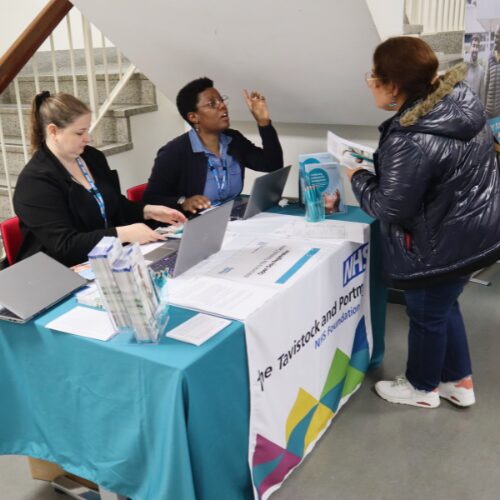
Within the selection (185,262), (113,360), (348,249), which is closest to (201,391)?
(113,360)

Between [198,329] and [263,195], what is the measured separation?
111 centimetres

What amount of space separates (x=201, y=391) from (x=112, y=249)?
41cm

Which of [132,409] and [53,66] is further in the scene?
[53,66]

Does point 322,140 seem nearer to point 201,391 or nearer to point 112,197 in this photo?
point 112,197

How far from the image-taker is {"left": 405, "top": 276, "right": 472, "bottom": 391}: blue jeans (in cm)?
208

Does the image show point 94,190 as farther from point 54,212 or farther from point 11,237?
point 11,237

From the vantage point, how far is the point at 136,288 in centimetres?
136

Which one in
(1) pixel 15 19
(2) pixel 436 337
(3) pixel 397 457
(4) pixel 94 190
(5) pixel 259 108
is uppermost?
(1) pixel 15 19

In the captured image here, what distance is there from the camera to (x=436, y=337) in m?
2.15

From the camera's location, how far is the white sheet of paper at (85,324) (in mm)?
1484

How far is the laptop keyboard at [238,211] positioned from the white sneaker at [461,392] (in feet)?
3.64

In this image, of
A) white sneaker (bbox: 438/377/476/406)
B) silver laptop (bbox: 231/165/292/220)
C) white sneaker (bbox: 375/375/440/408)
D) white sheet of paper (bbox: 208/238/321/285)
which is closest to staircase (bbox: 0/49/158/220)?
silver laptop (bbox: 231/165/292/220)

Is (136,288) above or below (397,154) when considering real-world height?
below

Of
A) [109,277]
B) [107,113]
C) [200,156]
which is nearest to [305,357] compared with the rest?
[109,277]
